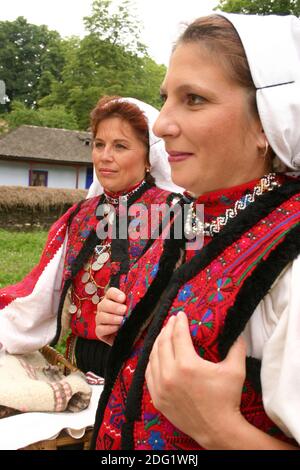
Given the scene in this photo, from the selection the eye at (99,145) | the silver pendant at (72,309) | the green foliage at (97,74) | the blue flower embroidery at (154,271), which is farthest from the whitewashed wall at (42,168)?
the blue flower embroidery at (154,271)

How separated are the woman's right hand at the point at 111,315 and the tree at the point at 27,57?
1885 inches

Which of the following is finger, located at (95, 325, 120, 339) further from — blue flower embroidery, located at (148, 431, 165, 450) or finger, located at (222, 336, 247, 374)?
finger, located at (222, 336, 247, 374)

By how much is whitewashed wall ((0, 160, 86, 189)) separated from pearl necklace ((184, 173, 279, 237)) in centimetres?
2248

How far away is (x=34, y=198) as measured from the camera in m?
15.1

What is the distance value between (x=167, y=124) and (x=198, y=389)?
670mm

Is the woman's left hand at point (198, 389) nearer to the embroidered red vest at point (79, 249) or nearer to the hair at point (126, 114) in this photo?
the embroidered red vest at point (79, 249)

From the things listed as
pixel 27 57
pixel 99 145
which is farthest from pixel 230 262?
pixel 27 57

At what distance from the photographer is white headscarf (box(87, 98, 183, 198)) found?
2.86 metres

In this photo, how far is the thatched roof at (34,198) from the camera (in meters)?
14.6

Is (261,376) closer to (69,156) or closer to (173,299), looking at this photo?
(173,299)

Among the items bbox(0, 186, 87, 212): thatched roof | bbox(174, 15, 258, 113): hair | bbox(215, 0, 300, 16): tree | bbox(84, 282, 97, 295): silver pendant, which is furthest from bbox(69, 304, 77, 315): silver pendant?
bbox(215, 0, 300, 16): tree

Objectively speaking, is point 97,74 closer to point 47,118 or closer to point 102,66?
point 102,66
